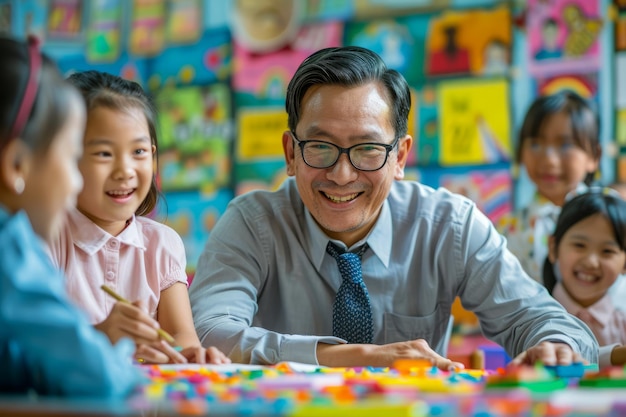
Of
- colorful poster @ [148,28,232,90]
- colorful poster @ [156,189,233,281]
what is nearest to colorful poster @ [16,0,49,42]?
colorful poster @ [148,28,232,90]

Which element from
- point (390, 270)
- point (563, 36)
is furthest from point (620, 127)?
point (390, 270)

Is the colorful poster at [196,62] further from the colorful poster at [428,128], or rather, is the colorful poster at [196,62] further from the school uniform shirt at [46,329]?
the school uniform shirt at [46,329]

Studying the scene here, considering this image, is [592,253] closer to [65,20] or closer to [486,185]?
[486,185]

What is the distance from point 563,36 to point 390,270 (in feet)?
7.72

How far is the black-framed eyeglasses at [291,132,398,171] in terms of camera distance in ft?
6.67

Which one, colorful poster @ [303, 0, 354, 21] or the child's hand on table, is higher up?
colorful poster @ [303, 0, 354, 21]

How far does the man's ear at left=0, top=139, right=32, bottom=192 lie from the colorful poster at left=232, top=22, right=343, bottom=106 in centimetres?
363

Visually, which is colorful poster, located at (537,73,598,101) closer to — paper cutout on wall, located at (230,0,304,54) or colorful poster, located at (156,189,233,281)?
paper cutout on wall, located at (230,0,304,54)

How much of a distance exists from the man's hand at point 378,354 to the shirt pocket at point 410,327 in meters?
0.43

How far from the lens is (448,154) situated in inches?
167

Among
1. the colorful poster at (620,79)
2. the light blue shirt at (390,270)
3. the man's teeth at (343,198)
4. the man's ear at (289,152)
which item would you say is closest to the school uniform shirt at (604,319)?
the light blue shirt at (390,270)

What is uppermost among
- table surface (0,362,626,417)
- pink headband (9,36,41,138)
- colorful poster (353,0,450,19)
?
colorful poster (353,0,450,19)

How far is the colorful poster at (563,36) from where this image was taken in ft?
13.1

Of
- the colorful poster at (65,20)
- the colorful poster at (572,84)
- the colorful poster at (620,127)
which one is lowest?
the colorful poster at (620,127)
